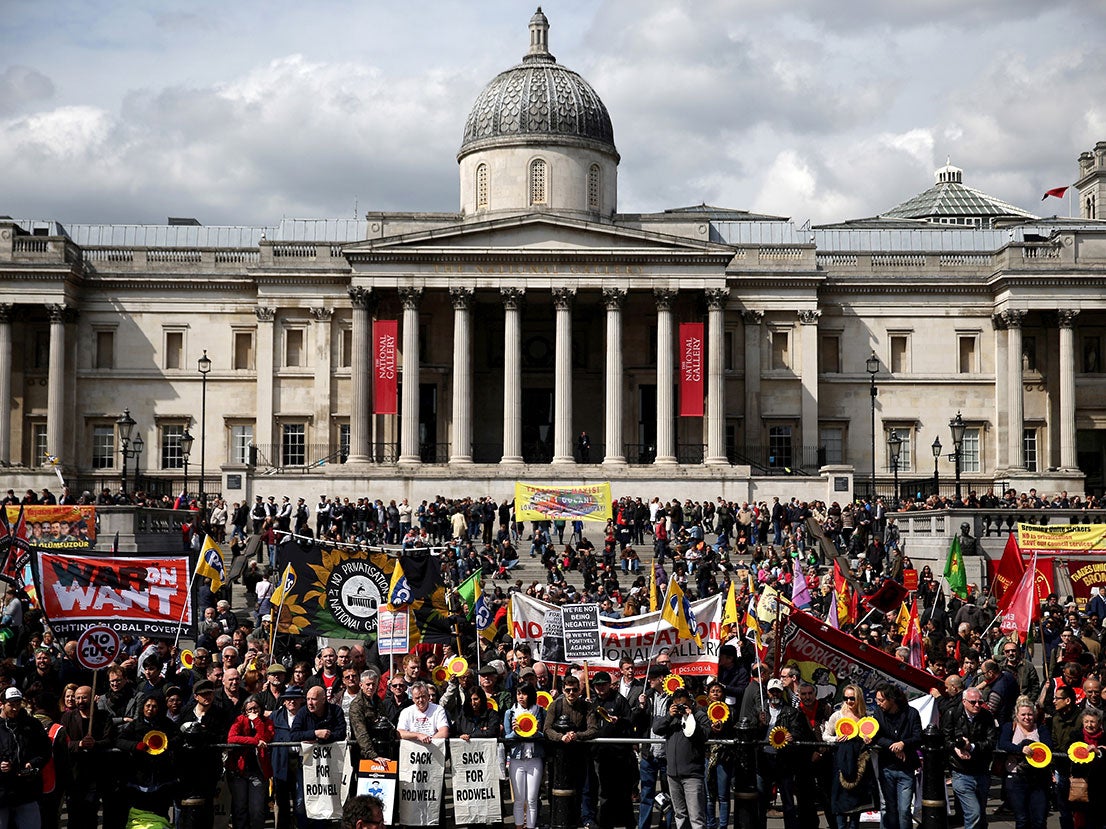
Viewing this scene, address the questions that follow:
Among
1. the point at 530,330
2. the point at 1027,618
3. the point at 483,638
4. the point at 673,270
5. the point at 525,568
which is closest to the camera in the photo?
the point at 1027,618

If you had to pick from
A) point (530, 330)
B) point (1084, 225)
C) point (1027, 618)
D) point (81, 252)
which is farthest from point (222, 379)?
point (1027, 618)

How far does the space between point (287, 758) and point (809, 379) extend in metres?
50.5

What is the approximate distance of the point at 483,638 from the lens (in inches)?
867

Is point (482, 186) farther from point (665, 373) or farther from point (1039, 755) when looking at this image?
point (1039, 755)

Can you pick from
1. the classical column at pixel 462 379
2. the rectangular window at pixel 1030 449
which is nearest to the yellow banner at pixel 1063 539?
the classical column at pixel 462 379

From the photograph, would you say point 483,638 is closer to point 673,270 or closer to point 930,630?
point 930,630

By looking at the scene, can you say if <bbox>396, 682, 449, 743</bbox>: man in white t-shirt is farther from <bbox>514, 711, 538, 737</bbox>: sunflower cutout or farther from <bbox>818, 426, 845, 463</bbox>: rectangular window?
<bbox>818, 426, 845, 463</bbox>: rectangular window

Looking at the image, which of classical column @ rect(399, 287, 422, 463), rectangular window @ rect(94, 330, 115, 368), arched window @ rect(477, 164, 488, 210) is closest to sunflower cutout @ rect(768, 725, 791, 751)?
classical column @ rect(399, 287, 422, 463)

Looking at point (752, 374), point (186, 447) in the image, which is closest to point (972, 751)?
point (186, 447)

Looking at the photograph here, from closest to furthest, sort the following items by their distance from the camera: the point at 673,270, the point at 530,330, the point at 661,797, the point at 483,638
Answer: the point at 661,797
the point at 483,638
the point at 673,270
the point at 530,330

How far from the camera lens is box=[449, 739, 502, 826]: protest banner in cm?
1462

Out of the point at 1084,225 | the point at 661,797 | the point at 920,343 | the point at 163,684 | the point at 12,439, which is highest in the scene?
the point at 1084,225

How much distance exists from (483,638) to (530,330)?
139 feet

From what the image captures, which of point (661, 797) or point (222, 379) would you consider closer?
point (661, 797)
